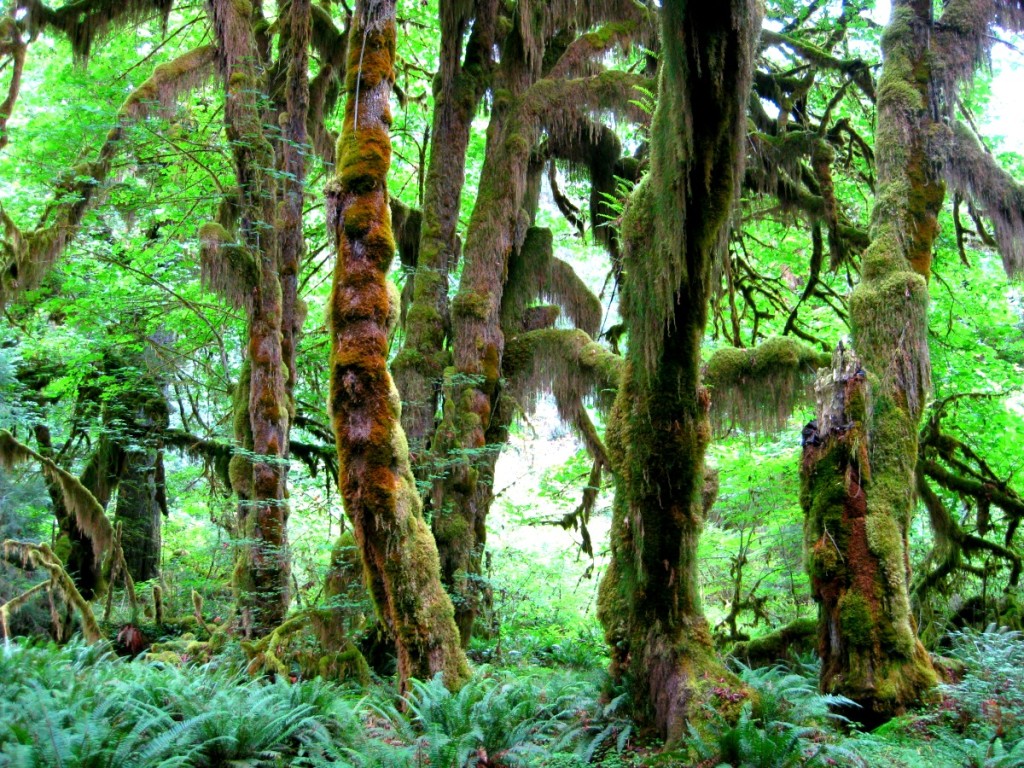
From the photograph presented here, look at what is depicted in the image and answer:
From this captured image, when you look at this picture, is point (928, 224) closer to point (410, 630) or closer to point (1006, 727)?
point (1006, 727)

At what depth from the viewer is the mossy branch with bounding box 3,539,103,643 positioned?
27.8ft

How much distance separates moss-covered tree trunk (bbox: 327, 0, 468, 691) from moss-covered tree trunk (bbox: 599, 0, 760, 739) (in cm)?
139

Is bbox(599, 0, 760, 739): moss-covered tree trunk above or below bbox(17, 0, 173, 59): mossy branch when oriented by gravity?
below

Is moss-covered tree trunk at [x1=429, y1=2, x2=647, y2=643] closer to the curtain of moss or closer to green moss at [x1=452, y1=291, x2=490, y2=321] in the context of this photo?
green moss at [x1=452, y1=291, x2=490, y2=321]

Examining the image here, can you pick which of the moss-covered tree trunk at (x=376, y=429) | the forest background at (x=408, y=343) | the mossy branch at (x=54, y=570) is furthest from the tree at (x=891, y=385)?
the mossy branch at (x=54, y=570)

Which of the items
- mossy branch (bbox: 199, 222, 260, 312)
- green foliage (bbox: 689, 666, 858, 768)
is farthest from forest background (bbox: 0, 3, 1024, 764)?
green foliage (bbox: 689, 666, 858, 768)

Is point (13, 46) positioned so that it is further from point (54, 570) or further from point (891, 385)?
point (891, 385)

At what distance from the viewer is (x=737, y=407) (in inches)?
358

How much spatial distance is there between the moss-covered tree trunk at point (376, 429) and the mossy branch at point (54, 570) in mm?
4423

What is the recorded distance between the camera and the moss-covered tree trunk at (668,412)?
16.2ft

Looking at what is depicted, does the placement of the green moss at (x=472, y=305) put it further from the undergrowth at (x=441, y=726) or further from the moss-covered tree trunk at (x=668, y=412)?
the undergrowth at (x=441, y=726)

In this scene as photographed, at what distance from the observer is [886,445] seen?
7258 millimetres

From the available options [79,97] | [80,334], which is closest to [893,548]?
[80,334]

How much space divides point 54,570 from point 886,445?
28.5ft
